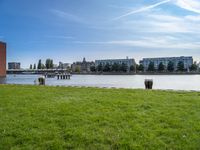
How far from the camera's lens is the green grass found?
4930 millimetres

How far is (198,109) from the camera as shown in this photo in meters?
7.71

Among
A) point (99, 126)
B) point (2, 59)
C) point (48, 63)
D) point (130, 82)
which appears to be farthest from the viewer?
point (48, 63)

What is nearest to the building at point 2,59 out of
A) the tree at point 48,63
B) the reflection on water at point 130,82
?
the reflection on water at point 130,82

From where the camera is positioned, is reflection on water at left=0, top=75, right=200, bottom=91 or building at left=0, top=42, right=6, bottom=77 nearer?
reflection on water at left=0, top=75, right=200, bottom=91

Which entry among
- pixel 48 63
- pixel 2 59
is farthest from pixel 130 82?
pixel 48 63

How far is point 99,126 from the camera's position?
586cm

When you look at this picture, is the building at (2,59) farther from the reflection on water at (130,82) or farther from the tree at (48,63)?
the tree at (48,63)

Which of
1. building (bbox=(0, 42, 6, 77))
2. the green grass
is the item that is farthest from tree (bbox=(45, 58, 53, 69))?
the green grass

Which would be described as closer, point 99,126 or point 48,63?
point 99,126

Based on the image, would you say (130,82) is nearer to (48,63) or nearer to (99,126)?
(99,126)

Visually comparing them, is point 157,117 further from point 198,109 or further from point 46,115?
point 46,115

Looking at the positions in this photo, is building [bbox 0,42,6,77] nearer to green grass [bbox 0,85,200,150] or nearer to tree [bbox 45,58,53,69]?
green grass [bbox 0,85,200,150]

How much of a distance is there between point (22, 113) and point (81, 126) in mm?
2088

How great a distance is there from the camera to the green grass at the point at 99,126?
16.2 feet
